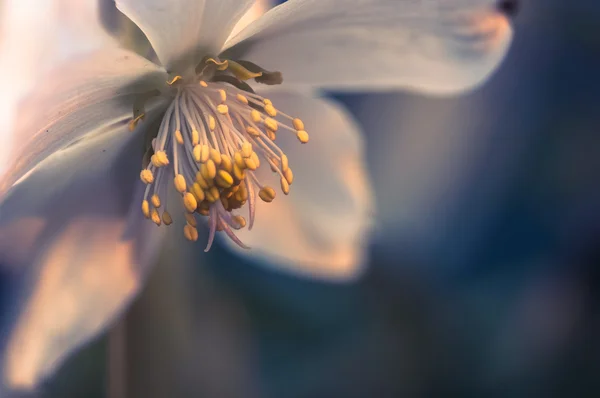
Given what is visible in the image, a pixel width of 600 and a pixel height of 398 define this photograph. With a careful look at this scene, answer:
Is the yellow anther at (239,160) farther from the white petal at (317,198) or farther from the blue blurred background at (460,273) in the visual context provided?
the blue blurred background at (460,273)

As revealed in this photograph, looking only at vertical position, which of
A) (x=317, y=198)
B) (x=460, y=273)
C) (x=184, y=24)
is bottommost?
(x=460, y=273)

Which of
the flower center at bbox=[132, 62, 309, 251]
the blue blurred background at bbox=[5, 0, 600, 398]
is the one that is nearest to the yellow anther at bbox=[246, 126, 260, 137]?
the flower center at bbox=[132, 62, 309, 251]

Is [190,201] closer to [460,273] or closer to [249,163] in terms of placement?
[249,163]

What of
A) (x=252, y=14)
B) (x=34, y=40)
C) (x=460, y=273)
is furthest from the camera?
(x=460, y=273)

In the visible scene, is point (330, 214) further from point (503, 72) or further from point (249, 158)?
point (503, 72)

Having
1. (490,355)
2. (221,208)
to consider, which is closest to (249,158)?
(221,208)

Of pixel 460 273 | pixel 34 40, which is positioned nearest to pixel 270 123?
pixel 34 40
